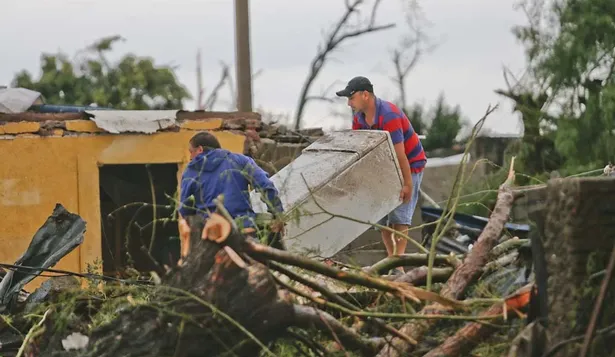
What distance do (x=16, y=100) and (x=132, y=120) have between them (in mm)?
1419

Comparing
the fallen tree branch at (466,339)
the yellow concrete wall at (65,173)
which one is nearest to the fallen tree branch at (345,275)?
the fallen tree branch at (466,339)

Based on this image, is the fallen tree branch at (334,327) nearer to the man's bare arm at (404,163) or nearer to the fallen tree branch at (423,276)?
the fallen tree branch at (423,276)

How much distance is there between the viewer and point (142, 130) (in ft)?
43.9

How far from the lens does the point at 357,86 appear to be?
7977 mm

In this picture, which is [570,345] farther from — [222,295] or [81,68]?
[81,68]

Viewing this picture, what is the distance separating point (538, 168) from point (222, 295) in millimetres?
16789

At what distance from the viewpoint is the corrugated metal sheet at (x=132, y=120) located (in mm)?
13188

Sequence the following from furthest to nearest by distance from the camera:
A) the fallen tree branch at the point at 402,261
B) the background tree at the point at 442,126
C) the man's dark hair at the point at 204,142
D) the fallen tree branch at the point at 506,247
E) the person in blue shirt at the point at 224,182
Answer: the background tree at the point at 442,126 → the man's dark hair at the point at 204,142 → the person in blue shirt at the point at 224,182 → the fallen tree branch at the point at 506,247 → the fallen tree branch at the point at 402,261

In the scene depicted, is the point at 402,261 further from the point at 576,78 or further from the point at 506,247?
the point at 576,78

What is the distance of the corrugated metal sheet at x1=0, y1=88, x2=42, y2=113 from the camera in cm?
1323

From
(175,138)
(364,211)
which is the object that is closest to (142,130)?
(175,138)

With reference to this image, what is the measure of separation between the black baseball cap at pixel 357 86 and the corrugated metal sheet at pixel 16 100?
6274mm

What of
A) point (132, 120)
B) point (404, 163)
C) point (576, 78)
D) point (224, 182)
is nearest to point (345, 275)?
point (224, 182)

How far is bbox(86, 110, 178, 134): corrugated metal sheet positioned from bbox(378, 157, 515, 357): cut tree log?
26.6ft
